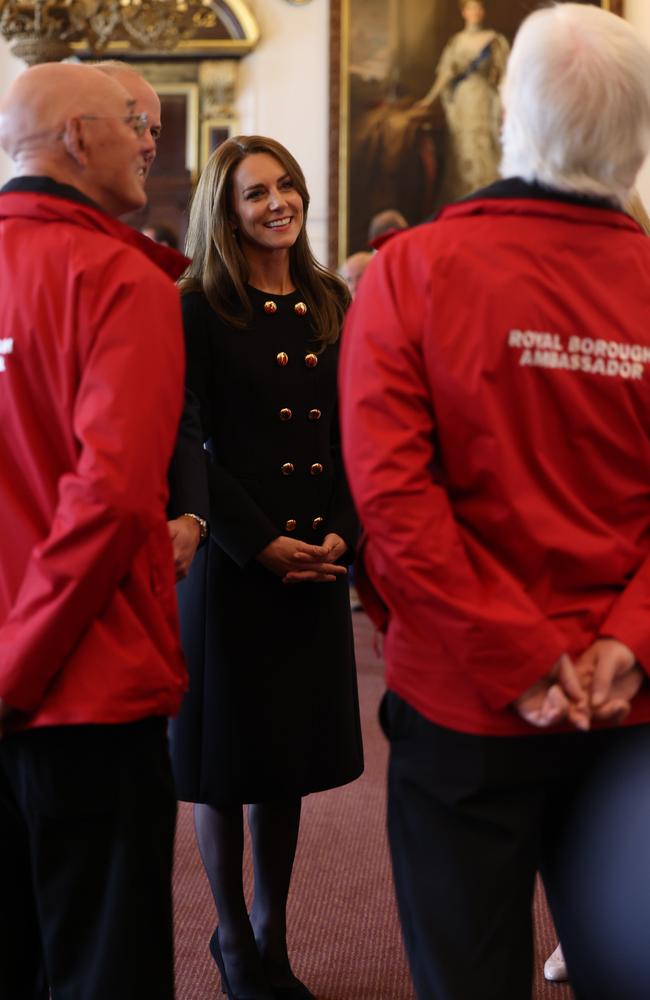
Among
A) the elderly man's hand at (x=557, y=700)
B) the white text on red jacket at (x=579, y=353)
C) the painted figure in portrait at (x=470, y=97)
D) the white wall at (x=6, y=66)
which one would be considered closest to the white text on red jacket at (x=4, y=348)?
the white text on red jacket at (x=579, y=353)

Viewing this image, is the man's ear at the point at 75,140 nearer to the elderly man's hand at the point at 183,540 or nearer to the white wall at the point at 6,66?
the elderly man's hand at the point at 183,540

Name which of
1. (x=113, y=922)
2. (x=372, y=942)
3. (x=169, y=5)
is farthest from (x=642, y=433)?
(x=169, y=5)

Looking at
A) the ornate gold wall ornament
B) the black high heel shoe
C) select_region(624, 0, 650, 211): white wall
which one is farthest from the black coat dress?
select_region(624, 0, 650, 211): white wall

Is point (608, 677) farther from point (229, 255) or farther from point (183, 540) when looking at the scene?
point (229, 255)

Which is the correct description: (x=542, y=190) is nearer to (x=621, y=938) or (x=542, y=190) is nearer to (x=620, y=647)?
(x=620, y=647)

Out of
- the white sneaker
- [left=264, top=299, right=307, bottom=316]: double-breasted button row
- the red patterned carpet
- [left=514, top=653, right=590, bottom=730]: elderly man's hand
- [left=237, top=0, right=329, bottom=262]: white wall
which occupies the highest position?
[left=264, top=299, right=307, bottom=316]: double-breasted button row

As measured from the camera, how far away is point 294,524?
2.73 m

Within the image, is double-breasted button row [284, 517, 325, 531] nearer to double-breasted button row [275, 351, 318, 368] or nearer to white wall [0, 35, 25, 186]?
double-breasted button row [275, 351, 318, 368]

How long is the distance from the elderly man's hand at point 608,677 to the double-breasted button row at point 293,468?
110 cm

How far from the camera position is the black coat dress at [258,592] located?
105 inches

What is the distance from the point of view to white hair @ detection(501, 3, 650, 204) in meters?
1.70

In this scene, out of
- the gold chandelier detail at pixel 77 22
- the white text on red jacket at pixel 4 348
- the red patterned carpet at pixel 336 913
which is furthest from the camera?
the gold chandelier detail at pixel 77 22

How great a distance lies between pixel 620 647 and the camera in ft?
5.63

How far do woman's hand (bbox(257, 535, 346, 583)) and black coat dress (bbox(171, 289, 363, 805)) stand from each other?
0.03 m
